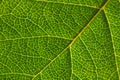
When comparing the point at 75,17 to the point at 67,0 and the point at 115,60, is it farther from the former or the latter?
the point at 115,60

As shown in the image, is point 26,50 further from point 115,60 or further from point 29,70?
point 115,60

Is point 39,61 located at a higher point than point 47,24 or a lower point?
lower

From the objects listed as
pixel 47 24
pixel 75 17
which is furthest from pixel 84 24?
pixel 47 24

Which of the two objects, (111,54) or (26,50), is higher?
(26,50)

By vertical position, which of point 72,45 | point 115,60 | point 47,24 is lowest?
point 115,60

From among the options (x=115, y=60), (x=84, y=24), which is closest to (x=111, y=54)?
(x=115, y=60)
